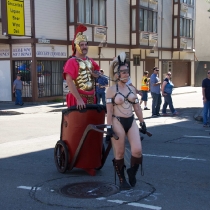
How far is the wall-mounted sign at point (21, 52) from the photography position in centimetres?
2097

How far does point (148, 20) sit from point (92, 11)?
7162 mm

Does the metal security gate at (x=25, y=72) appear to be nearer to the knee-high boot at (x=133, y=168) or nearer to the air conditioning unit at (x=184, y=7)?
the knee-high boot at (x=133, y=168)

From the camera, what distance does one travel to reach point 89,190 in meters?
5.57

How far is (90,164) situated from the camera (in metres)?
6.32

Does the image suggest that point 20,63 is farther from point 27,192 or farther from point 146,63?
point 27,192

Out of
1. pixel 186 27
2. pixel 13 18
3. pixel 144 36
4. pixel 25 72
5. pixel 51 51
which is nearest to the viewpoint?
pixel 13 18

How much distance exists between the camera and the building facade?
69.2ft

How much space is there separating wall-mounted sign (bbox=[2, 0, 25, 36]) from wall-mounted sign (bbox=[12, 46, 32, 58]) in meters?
1.29

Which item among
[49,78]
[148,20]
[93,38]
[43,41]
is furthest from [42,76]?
[148,20]

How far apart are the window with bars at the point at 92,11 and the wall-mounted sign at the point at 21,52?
4032 millimetres

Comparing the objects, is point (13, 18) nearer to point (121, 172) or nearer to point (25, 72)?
point (25, 72)

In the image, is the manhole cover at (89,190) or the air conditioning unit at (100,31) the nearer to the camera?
the manhole cover at (89,190)

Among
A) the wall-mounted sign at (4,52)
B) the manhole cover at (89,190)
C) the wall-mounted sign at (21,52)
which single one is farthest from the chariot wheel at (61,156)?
the wall-mounted sign at (4,52)

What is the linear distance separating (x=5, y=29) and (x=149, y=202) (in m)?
15.9
